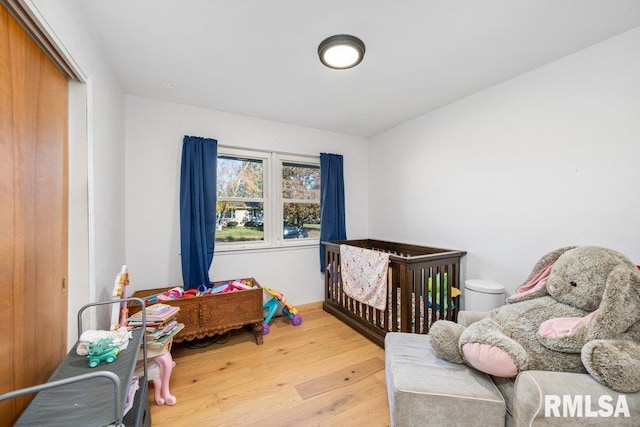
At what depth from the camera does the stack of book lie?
1633 mm

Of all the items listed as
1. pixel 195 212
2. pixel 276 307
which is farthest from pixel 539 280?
pixel 195 212

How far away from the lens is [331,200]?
3.27 m

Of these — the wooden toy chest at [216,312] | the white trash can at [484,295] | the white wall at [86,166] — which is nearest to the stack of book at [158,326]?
the white wall at [86,166]

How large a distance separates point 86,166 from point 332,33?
5.36 feet

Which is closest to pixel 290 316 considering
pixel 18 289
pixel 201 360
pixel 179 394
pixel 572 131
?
pixel 201 360

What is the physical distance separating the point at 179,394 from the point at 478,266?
8.59 feet

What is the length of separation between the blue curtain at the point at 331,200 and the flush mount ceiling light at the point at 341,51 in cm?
154

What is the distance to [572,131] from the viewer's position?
1.73 metres

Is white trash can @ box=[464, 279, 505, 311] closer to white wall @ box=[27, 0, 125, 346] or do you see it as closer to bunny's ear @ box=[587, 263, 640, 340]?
bunny's ear @ box=[587, 263, 640, 340]

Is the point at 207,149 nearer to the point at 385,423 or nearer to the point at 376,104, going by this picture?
the point at 376,104

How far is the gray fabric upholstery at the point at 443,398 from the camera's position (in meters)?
1.08

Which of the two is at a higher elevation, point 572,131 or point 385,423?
point 572,131

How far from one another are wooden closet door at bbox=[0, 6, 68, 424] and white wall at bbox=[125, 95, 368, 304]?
3.89 ft

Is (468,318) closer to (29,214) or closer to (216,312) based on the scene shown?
(216,312)
